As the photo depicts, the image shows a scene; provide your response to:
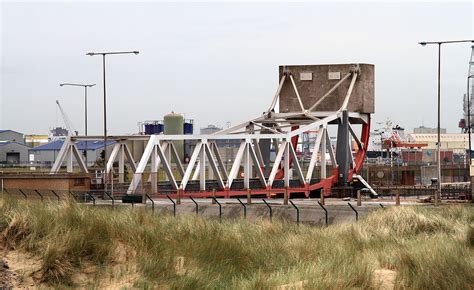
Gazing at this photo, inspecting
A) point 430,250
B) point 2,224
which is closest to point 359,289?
point 430,250

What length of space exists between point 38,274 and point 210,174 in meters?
81.7

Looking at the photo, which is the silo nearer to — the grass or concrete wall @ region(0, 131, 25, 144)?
concrete wall @ region(0, 131, 25, 144)

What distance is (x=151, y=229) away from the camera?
26.8 meters

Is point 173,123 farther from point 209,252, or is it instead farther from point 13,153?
point 209,252

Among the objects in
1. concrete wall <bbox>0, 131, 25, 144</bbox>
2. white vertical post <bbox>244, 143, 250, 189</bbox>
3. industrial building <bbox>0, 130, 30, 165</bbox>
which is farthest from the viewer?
concrete wall <bbox>0, 131, 25, 144</bbox>

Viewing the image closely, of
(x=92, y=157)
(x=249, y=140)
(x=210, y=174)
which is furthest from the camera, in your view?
(x=92, y=157)

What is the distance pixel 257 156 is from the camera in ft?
243

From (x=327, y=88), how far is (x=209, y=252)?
53.1 m

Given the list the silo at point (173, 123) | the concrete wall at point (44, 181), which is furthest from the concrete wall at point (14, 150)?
the concrete wall at point (44, 181)

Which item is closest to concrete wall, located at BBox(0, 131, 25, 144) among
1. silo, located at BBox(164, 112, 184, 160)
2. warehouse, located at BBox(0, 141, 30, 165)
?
warehouse, located at BBox(0, 141, 30, 165)

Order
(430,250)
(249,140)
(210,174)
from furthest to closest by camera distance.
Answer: (210,174) < (249,140) < (430,250)

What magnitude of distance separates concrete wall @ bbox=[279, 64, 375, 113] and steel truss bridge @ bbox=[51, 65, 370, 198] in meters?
0.52

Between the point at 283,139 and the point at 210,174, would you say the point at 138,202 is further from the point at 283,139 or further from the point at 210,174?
the point at 210,174

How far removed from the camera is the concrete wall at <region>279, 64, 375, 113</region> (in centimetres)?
7581
